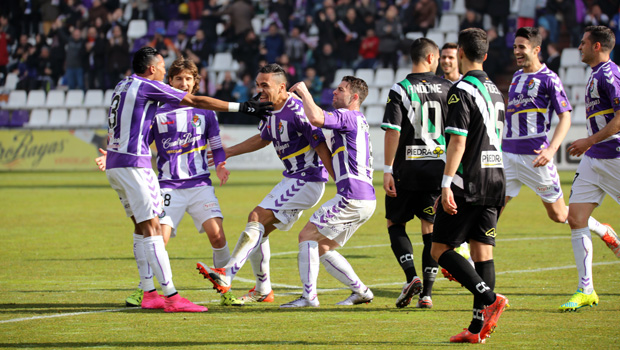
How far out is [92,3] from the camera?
32438 millimetres

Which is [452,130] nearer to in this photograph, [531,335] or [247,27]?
[531,335]

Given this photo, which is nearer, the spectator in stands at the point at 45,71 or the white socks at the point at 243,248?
the white socks at the point at 243,248

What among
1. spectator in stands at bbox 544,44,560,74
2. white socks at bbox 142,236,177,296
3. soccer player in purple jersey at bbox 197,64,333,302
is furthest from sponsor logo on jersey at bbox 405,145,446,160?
spectator in stands at bbox 544,44,560,74

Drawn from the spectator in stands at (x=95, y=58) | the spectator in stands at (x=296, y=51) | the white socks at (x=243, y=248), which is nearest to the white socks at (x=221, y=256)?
the white socks at (x=243, y=248)

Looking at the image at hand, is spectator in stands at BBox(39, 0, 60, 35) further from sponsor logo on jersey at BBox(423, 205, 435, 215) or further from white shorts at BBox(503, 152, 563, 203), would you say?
sponsor logo on jersey at BBox(423, 205, 435, 215)

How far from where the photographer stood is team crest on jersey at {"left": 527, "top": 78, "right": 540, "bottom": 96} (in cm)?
784

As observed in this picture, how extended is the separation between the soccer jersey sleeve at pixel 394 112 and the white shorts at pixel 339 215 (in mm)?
695

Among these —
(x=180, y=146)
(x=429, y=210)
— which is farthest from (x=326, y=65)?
(x=429, y=210)

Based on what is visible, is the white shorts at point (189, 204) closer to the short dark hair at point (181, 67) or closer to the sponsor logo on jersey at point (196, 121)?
the sponsor logo on jersey at point (196, 121)

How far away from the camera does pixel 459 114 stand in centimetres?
549

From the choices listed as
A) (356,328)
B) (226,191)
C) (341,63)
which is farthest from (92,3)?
(356,328)

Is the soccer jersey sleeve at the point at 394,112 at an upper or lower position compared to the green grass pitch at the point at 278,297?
upper

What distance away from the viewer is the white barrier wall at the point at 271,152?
75.4ft

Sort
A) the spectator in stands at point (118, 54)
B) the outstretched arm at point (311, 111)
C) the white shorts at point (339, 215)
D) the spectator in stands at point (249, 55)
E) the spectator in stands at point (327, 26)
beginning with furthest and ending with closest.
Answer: the spectator in stands at point (118, 54)
the spectator in stands at point (249, 55)
the spectator in stands at point (327, 26)
the white shorts at point (339, 215)
the outstretched arm at point (311, 111)
